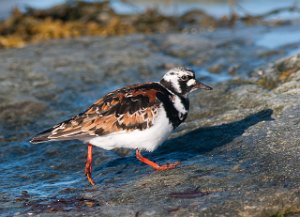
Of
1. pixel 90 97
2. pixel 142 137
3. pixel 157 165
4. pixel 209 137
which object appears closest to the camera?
pixel 142 137

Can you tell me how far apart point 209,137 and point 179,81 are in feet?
2.03

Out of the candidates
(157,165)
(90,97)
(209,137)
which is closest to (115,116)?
(157,165)

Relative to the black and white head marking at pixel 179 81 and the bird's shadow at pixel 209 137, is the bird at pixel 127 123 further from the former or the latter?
the bird's shadow at pixel 209 137

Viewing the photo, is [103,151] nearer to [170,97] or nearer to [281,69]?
[170,97]

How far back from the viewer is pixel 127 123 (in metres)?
5.07

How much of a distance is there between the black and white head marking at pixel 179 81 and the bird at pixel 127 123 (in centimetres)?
23

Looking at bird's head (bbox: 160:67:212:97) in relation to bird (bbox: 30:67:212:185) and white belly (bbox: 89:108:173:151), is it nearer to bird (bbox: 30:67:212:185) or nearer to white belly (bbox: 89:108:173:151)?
bird (bbox: 30:67:212:185)

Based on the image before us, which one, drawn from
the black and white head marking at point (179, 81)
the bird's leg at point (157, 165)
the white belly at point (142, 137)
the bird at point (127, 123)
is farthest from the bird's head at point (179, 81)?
the bird's leg at point (157, 165)

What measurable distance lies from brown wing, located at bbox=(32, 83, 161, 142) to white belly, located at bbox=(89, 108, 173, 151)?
0.13ft

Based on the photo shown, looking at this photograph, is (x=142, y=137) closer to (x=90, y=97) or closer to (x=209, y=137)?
(x=209, y=137)

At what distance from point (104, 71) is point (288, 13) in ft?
17.6

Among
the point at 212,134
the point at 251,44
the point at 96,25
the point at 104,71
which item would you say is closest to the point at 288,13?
the point at 251,44

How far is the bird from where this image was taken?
5.05m

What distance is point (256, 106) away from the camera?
6.24 m
